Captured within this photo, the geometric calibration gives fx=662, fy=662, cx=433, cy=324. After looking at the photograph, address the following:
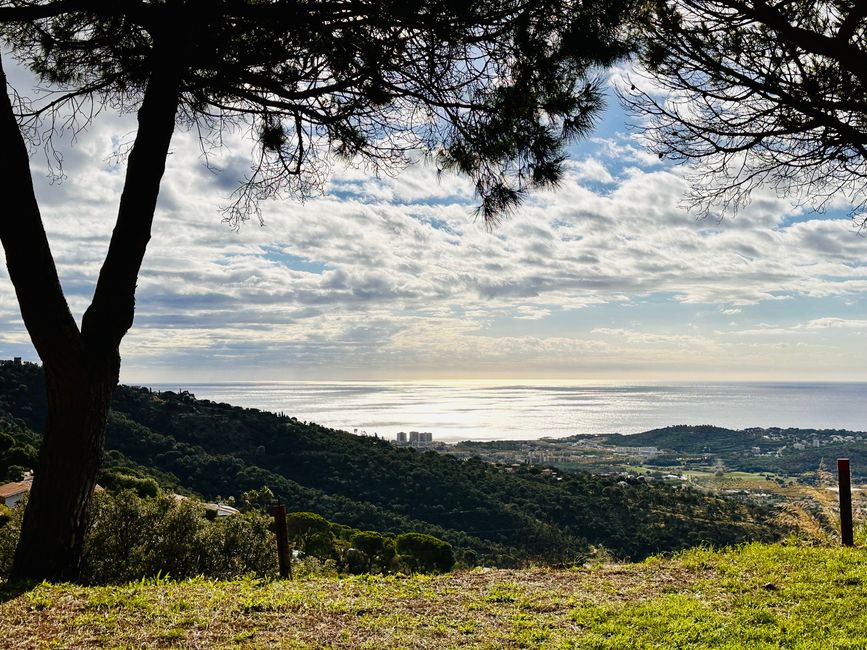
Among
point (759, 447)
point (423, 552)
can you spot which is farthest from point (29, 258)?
point (759, 447)

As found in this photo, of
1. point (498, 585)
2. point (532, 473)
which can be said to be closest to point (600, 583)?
point (498, 585)

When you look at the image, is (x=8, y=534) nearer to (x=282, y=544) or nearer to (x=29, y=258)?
(x=282, y=544)

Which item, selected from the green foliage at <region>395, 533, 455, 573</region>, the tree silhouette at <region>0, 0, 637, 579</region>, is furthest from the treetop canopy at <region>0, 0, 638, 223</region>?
the green foliage at <region>395, 533, 455, 573</region>

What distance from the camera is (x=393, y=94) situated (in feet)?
19.2

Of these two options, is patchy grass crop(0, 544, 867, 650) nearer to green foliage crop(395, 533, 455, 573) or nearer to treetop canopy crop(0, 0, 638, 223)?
treetop canopy crop(0, 0, 638, 223)

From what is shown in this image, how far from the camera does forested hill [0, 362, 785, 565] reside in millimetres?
20109

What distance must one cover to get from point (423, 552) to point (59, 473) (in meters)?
12.7

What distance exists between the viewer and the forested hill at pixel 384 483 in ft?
66.0

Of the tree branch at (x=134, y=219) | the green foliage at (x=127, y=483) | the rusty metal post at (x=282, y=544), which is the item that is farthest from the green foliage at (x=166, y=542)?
the tree branch at (x=134, y=219)

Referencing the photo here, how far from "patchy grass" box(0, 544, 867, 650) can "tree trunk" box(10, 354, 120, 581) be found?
0.98ft

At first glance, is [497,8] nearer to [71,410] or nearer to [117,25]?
[117,25]

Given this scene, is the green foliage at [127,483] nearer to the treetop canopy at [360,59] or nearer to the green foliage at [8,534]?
the green foliage at [8,534]

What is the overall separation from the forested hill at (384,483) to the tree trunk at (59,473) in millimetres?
14435

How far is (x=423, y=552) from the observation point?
52.5 feet
